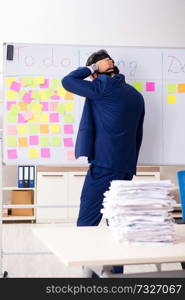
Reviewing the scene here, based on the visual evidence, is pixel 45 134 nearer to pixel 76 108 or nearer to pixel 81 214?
pixel 76 108

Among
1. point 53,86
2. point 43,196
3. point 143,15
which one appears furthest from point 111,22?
point 53,86

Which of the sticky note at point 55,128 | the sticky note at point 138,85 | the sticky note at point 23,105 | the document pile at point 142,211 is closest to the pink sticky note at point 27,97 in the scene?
the sticky note at point 23,105

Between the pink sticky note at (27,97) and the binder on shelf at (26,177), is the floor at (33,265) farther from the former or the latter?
the pink sticky note at (27,97)

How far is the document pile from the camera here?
175 centimetres

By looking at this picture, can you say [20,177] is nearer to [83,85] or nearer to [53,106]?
[53,106]

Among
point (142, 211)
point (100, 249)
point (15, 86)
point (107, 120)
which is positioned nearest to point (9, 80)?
point (15, 86)

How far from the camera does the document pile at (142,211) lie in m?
1.75

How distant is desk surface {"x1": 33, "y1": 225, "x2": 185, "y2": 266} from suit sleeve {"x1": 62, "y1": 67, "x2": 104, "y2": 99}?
4.02ft

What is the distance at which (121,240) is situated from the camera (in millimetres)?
1759

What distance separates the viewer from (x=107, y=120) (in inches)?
121

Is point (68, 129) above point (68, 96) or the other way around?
the other way around

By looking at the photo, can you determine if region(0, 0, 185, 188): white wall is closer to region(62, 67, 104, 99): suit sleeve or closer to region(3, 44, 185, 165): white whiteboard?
region(3, 44, 185, 165): white whiteboard

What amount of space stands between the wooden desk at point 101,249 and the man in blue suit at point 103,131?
1063 millimetres

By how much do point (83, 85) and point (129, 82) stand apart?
69cm
